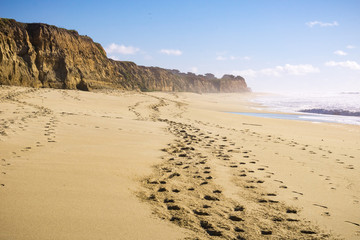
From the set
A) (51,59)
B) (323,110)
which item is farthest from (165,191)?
(323,110)

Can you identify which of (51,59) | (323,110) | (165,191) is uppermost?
(51,59)

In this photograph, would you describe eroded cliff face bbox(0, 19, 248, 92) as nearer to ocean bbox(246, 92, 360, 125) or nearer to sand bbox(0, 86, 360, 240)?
sand bbox(0, 86, 360, 240)

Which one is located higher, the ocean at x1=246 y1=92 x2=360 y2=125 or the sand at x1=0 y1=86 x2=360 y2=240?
the ocean at x1=246 y1=92 x2=360 y2=125

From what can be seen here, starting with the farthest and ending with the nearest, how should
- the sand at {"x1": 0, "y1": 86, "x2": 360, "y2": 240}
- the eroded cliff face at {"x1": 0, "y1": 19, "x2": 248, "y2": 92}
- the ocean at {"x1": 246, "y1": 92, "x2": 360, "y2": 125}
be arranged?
the eroded cliff face at {"x1": 0, "y1": 19, "x2": 248, "y2": 92}
the ocean at {"x1": 246, "y1": 92, "x2": 360, "y2": 125}
the sand at {"x1": 0, "y1": 86, "x2": 360, "y2": 240}

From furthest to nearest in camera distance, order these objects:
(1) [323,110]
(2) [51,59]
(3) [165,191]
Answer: (1) [323,110] < (2) [51,59] < (3) [165,191]

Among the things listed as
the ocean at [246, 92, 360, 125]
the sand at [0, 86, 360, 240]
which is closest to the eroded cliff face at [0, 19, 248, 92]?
the sand at [0, 86, 360, 240]

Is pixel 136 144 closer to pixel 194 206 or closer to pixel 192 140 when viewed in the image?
pixel 192 140

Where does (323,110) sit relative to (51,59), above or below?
below

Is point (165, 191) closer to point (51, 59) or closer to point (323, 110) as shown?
point (51, 59)

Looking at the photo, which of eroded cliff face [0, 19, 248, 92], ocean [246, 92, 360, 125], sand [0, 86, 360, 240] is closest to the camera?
sand [0, 86, 360, 240]

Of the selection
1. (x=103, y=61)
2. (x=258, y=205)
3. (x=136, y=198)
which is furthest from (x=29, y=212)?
(x=103, y=61)

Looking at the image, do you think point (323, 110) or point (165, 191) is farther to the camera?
point (323, 110)

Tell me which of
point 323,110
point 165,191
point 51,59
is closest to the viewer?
point 165,191

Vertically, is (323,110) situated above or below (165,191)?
above
